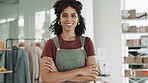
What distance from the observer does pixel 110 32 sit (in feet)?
17.5

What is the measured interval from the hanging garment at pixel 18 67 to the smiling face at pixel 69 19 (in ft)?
7.89

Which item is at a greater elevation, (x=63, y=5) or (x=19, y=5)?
(x=19, y=5)

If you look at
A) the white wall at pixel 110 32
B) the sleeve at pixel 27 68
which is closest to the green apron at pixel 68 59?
the sleeve at pixel 27 68

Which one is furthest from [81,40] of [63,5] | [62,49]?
[63,5]

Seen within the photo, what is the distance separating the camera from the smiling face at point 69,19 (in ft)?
5.00

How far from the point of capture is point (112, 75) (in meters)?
5.27

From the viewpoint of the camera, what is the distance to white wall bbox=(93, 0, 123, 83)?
5.27 m

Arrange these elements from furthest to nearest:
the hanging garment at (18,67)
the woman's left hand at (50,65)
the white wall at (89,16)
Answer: the white wall at (89,16) < the hanging garment at (18,67) < the woman's left hand at (50,65)

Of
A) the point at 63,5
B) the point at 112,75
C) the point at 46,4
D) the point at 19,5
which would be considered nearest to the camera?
the point at 63,5

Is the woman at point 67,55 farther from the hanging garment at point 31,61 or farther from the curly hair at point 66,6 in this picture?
the hanging garment at point 31,61

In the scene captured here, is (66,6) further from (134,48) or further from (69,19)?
(134,48)

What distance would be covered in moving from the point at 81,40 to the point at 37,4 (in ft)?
9.40

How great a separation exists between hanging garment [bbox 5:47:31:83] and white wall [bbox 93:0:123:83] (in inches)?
78.4

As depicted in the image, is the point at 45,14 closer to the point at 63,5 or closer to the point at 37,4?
the point at 37,4
